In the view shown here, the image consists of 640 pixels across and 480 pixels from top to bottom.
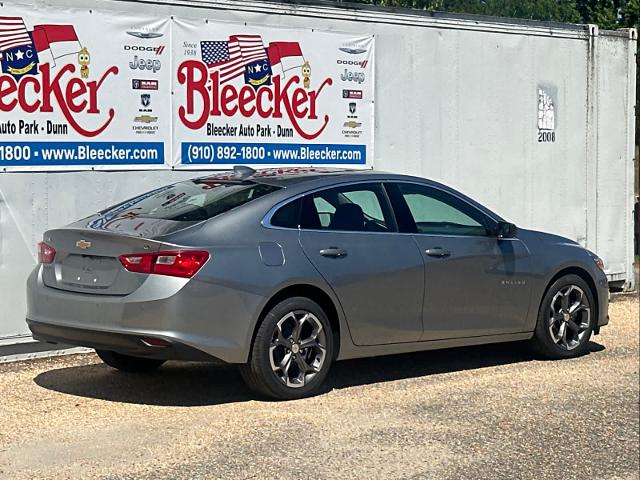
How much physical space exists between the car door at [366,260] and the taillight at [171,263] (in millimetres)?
880

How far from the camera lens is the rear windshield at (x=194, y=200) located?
26.6 ft

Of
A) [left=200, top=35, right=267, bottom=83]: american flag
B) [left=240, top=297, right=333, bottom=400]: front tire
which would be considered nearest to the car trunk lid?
[left=240, top=297, right=333, bottom=400]: front tire

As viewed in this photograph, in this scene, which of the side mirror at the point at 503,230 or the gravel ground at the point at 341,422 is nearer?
the gravel ground at the point at 341,422

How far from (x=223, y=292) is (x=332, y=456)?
143 centimetres

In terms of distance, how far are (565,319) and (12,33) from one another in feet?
16.0

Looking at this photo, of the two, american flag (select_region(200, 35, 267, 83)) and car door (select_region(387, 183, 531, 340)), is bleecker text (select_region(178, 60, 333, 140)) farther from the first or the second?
car door (select_region(387, 183, 531, 340))

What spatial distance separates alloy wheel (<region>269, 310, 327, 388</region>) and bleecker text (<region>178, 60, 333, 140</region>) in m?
2.97

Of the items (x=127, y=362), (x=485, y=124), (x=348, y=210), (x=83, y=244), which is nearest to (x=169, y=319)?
(x=83, y=244)

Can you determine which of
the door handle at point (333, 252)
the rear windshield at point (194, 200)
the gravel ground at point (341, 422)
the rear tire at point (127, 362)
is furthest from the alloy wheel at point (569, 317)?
the rear tire at point (127, 362)

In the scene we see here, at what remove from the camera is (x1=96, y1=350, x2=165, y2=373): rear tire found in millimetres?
8836

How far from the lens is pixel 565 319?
9805 mm

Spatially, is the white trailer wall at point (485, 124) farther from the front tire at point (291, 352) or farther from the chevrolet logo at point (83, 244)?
the front tire at point (291, 352)

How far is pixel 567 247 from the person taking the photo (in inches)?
388

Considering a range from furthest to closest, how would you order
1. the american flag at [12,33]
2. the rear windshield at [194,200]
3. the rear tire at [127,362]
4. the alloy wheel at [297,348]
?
the american flag at [12,33], the rear tire at [127,362], the rear windshield at [194,200], the alloy wheel at [297,348]
